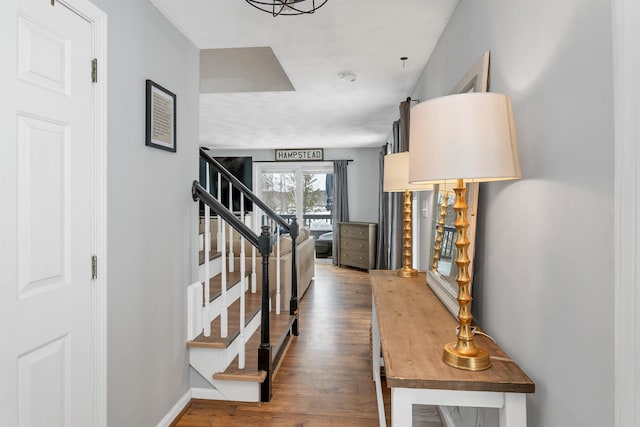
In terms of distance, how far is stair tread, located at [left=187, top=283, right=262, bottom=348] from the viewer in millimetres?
2371

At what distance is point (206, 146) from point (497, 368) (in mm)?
7183

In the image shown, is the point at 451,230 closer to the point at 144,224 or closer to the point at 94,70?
the point at 144,224

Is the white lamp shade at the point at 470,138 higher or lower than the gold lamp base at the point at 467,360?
higher

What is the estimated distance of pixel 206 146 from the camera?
7.47m

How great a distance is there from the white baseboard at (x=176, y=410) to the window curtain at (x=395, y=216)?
2.55 metres

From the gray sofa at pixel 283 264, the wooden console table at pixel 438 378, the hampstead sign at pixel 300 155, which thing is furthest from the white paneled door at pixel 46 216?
the hampstead sign at pixel 300 155

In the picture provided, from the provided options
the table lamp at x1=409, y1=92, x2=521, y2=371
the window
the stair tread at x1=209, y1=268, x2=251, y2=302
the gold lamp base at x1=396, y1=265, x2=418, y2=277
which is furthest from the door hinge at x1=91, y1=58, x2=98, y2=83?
the window

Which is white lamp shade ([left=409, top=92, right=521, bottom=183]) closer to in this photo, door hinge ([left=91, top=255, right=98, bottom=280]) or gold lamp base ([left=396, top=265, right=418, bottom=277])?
door hinge ([left=91, top=255, right=98, bottom=280])

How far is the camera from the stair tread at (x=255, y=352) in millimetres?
2338

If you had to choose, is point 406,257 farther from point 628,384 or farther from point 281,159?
point 281,159

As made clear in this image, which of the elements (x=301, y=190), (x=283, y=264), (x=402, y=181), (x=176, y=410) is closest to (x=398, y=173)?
(x=402, y=181)

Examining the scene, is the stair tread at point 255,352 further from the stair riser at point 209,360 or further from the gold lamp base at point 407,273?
the gold lamp base at point 407,273

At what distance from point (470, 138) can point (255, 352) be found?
2246mm

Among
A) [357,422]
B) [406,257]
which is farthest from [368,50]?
[357,422]
